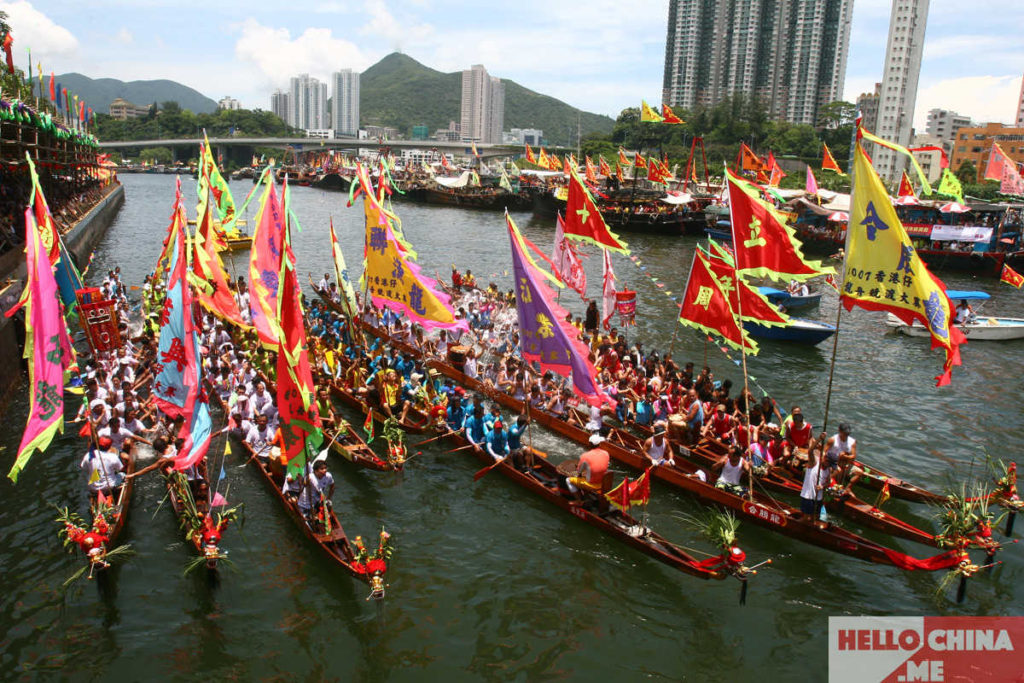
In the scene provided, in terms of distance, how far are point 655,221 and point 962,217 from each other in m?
25.7

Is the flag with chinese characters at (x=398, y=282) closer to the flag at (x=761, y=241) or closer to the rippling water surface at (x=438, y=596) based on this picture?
the rippling water surface at (x=438, y=596)

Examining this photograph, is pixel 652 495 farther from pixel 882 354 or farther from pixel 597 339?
pixel 882 354

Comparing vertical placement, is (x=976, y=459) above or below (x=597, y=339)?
below

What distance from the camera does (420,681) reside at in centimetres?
1123

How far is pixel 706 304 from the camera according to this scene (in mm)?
19016

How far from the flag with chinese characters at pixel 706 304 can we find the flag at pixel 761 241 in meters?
3.71

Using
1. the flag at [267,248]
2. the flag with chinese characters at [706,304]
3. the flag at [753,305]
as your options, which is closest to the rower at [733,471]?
the flag with chinese characters at [706,304]

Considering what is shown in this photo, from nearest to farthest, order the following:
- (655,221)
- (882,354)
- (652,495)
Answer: (652,495)
(882,354)
(655,221)

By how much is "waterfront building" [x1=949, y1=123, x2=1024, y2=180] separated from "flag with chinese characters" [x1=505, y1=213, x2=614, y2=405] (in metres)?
120

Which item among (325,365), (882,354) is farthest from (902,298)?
(882,354)

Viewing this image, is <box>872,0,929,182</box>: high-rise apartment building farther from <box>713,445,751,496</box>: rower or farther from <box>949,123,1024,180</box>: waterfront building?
<box>713,445,751,496</box>: rower

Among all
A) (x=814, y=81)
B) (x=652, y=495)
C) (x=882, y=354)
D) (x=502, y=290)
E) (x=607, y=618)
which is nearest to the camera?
(x=607, y=618)

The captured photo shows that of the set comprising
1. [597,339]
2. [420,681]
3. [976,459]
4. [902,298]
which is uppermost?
[902,298]

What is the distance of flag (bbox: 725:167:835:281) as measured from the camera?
14.6 m
